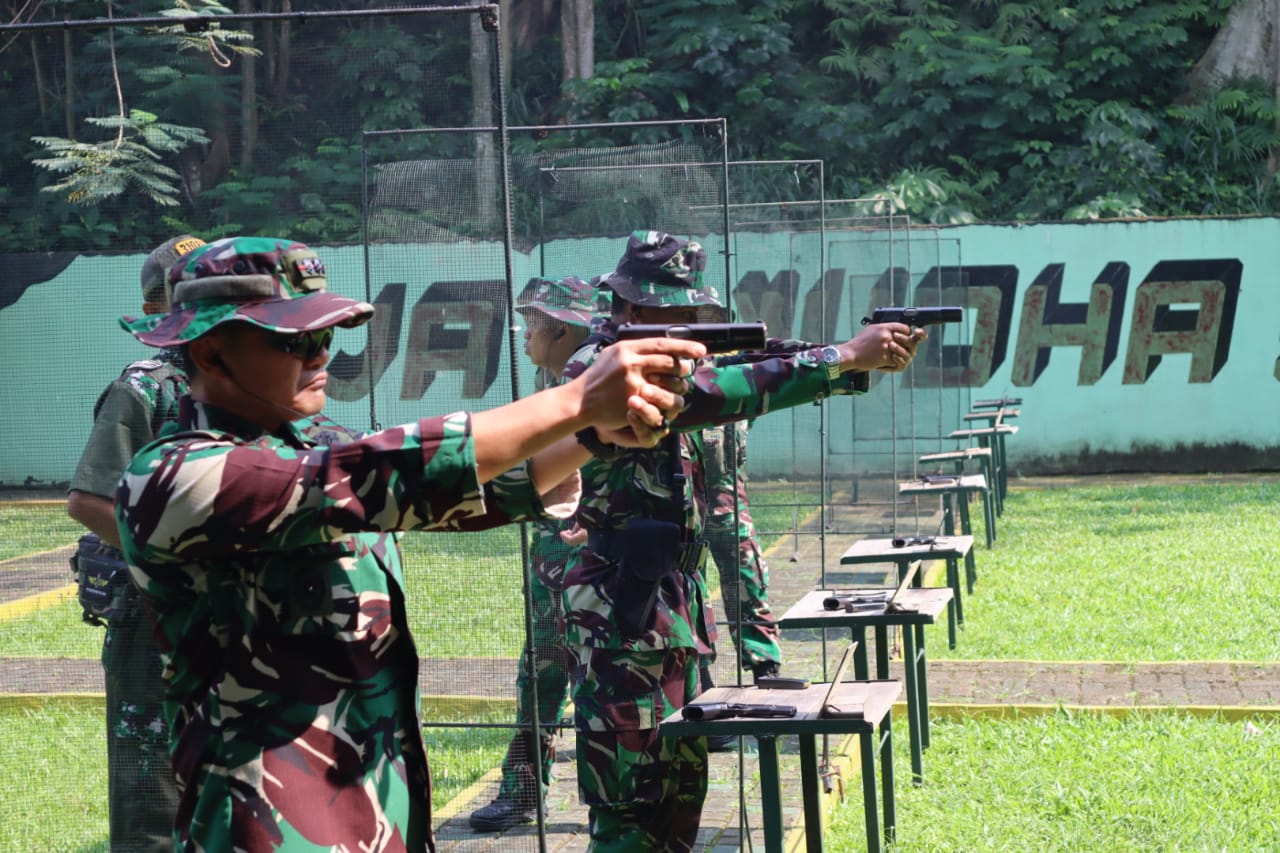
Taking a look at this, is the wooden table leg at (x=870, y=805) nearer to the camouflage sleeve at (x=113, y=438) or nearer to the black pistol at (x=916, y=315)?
the black pistol at (x=916, y=315)

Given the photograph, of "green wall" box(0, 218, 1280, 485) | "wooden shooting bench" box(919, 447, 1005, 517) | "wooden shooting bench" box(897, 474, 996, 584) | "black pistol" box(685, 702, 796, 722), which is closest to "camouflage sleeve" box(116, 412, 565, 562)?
"black pistol" box(685, 702, 796, 722)

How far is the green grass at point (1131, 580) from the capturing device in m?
8.66

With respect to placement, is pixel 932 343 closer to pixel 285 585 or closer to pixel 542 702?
pixel 542 702

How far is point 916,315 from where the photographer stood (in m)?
4.44

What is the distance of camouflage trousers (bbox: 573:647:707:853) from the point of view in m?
4.11

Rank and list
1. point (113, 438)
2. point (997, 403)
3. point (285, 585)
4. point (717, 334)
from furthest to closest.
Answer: point (997, 403), point (113, 438), point (717, 334), point (285, 585)

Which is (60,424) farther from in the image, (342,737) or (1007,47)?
(1007,47)

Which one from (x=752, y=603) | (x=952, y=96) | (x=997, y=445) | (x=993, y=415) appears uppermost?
(x=952, y=96)

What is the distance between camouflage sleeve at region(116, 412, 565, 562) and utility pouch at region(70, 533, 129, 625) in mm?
2204

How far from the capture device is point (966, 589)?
34.4ft

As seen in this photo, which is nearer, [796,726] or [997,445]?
[796,726]

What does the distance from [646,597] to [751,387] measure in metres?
0.80

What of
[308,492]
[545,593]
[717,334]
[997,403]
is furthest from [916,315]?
[997,403]

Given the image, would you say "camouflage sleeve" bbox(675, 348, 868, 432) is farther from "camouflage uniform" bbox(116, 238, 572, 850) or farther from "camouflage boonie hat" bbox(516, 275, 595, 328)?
"camouflage boonie hat" bbox(516, 275, 595, 328)
